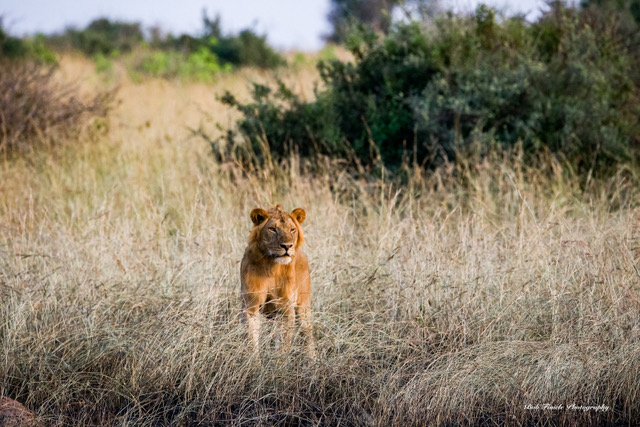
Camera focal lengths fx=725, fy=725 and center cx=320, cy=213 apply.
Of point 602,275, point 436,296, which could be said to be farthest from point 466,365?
point 602,275

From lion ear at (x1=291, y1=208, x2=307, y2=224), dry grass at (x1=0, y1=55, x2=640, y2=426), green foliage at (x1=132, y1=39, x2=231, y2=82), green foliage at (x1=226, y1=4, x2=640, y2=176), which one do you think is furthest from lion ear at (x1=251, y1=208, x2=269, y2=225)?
green foliage at (x1=132, y1=39, x2=231, y2=82)

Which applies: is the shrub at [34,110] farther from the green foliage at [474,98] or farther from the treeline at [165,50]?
the treeline at [165,50]

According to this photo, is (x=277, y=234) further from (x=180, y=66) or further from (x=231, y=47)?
(x=231, y=47)

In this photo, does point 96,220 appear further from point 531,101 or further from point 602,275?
point 531,101

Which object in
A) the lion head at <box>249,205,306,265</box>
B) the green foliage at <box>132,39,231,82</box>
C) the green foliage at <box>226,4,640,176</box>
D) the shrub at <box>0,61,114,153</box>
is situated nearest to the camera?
the lion head at <box>249,205,306,265</box>

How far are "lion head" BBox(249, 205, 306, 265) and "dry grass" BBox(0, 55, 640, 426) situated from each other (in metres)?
0.58

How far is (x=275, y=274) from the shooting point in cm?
406

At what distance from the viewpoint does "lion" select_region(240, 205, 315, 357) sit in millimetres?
3930

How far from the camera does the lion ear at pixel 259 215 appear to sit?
3.97 meters

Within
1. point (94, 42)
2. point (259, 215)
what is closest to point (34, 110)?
point (259, 215)

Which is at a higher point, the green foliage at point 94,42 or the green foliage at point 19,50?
the green foliage at point 94,42

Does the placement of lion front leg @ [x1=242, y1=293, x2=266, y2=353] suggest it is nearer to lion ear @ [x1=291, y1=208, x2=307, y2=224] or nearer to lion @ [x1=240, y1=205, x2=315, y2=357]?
lion @ [x1=240, y1=205, x2=315, y2=357]

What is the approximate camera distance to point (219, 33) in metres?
21.0

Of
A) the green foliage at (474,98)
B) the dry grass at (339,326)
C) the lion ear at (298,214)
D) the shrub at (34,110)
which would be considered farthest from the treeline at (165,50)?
the lion ear at (298,214)
